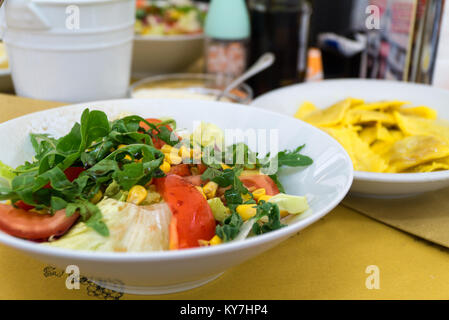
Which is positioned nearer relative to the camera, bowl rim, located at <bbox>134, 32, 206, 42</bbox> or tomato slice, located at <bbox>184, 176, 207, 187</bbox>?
tomato slice, located at <bbox>184, 176, 207, 187</bbox>

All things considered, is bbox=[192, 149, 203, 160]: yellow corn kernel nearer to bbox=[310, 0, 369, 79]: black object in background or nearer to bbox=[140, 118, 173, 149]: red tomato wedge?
bbox=[140, 118, 173, 149]: red tomato wedge

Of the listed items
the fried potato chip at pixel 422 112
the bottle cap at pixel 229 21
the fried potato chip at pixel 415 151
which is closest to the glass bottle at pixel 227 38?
the bottle cap at pixel 229 21

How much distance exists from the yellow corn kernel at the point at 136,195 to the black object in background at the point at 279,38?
1.11 metres

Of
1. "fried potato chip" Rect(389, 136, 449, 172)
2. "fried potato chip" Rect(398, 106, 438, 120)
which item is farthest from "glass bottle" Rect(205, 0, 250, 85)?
"fried potato chip" Rect(389, 136, 449, 172)

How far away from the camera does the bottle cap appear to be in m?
1.62

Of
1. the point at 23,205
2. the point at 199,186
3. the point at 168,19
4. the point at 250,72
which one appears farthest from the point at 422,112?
the point at 168,19

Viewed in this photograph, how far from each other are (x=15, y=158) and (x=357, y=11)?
2.38 metres

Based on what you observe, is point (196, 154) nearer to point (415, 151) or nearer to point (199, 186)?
point (199, 186)

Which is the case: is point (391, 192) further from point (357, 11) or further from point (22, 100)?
point (357, 11)

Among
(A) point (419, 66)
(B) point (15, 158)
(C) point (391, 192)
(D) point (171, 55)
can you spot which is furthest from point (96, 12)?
(A) point (419, 66)

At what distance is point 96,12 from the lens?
117 centimetres

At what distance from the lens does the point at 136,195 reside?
66 cm

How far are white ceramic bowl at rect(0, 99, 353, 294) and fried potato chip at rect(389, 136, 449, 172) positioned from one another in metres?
0.22

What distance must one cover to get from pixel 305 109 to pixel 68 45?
24.5 inches
